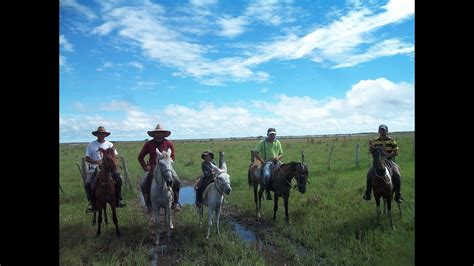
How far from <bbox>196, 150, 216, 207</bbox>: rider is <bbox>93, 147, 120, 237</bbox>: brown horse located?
226 cm

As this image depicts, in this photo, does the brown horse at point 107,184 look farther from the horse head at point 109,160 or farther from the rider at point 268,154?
the rider at point 268,154

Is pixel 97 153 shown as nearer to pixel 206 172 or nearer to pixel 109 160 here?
pixel 109 160

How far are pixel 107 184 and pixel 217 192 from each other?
113 inches

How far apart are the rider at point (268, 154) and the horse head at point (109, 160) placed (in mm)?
4490

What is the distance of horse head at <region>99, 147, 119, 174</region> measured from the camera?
26.8ft

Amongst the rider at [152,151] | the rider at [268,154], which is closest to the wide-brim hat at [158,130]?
the rider at [152,151]

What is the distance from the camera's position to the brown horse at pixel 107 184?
27.1 ft

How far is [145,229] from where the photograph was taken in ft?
30.1

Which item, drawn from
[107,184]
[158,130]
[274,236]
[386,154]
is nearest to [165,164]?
[158,130]
